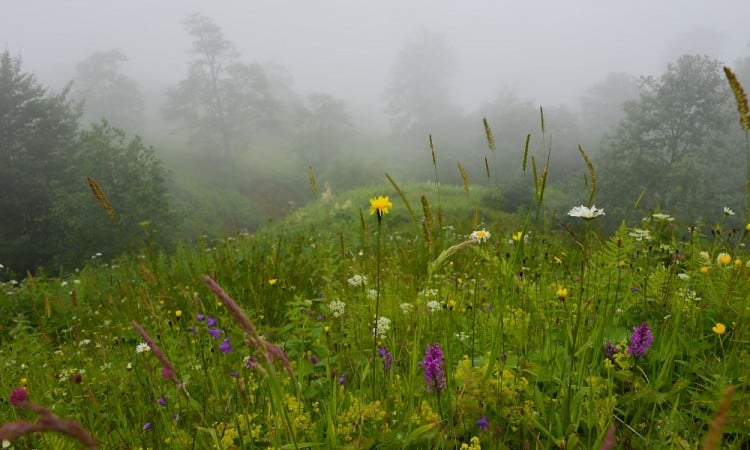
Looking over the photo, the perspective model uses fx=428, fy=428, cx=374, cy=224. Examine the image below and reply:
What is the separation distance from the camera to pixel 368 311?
2.77 m

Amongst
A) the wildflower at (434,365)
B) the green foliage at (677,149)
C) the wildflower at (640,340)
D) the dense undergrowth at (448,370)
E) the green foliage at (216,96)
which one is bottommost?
the green foliage at (677,149)

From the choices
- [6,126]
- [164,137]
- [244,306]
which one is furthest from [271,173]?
[244,306]

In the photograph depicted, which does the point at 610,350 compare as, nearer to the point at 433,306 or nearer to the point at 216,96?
the point at 433,306

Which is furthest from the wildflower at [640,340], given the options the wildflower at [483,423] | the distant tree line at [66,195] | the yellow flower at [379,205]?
the distant tree line at [66,195]

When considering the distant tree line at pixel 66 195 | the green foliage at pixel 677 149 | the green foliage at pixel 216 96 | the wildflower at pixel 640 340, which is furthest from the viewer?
the green foliage at pixel 216 96

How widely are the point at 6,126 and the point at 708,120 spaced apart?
122 ft

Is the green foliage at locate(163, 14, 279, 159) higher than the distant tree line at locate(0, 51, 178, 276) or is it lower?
higher

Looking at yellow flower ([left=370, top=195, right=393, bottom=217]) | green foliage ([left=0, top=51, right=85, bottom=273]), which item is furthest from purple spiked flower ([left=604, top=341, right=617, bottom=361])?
green foliage ([left=0, top=51, right=85, bottom=273])

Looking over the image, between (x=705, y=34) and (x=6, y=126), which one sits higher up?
(x=705, y=34)

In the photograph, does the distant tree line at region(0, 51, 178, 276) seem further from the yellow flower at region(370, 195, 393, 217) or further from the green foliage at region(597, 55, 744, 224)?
the green foliage at region(597, 55, 744, 224)

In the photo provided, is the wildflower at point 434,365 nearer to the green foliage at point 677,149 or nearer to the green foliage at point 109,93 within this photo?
the green foliage at point 677,149

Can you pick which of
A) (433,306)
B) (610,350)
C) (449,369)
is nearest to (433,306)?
(433,306)

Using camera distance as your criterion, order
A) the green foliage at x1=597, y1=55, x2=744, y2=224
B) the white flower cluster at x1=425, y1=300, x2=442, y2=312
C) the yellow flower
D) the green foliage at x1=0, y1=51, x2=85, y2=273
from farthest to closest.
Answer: the green foliage at x1=597, y1=55, x2=744, y2=224, the green foliage at x1=0, y1=51, x2=85, y2=273, the white flower cluster at x1=425, y1=300, x2=442, y2=312, the yellow flower

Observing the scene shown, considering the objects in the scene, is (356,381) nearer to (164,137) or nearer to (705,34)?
(164,137)
